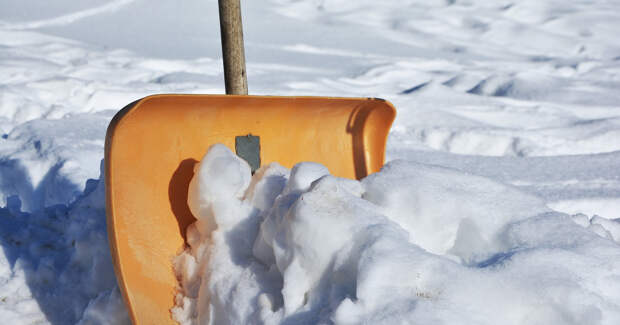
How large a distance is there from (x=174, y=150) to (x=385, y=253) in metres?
0.91

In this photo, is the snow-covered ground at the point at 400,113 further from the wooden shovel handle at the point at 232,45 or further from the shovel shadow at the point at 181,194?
the wooden shovel handle at the point at 232,45

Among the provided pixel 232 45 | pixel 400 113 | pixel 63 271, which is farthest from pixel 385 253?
pixel 400 113

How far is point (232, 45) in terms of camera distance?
87.2 inches

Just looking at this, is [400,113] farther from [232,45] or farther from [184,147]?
[184,147]

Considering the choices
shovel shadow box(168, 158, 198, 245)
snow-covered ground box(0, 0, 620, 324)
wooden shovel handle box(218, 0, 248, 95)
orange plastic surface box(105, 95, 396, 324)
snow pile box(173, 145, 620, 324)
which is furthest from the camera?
wooden shovel handle box(218, 0, 248, 95)

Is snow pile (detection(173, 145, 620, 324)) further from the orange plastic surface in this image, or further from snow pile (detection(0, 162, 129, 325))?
snow pile (detection(0, 162, 129, 325))

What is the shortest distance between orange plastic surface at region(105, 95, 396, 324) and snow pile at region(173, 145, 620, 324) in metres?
0.09

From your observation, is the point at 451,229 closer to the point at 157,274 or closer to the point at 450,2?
the point at 157,274

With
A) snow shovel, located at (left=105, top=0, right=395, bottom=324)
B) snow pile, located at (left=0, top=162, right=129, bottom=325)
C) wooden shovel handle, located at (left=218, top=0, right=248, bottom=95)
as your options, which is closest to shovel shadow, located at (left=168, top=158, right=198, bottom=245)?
snow shovel, located at (left=105, top=0, right=395, bottom=324)

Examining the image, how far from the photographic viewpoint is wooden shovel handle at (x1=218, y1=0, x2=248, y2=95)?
86.0 inches

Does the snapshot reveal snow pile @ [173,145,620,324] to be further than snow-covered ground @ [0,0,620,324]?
No

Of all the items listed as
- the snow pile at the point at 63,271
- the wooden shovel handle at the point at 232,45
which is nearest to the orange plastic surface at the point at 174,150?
the snow pile at the point at 63,271

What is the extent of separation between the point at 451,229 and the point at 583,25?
9710 mm

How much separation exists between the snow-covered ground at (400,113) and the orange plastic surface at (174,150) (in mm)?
141
